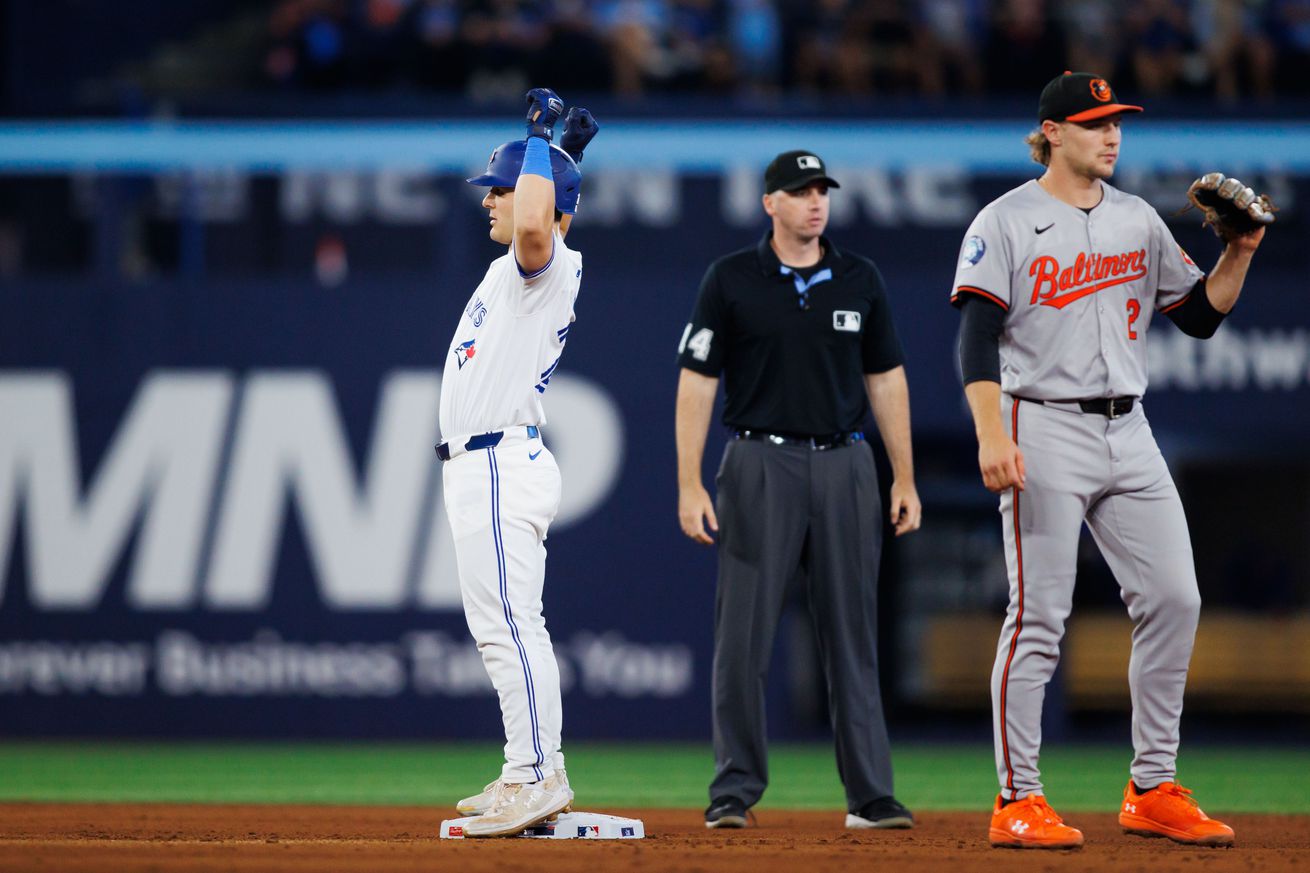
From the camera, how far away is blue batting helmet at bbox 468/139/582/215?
17.6ft

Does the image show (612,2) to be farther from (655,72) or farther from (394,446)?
(394,446)

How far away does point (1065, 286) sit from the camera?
5.16 m

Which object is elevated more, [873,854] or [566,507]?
[566,507]

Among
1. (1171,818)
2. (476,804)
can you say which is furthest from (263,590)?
(1171,818)

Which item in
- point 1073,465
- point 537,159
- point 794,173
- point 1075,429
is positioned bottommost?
point 1073,465

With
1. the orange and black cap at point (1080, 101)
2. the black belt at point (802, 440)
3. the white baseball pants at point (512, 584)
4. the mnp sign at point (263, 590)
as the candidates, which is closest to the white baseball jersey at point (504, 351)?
the white baseball pants at point (512, 584)

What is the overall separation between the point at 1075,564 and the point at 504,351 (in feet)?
6.11

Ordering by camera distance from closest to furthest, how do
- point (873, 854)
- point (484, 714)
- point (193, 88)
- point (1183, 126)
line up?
point (873, 854) → point (484, 714) → point (1183, 126) → point (193, 88)

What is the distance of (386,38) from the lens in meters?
12.0

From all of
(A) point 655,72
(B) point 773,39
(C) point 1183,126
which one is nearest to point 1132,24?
(C) point 1183,126

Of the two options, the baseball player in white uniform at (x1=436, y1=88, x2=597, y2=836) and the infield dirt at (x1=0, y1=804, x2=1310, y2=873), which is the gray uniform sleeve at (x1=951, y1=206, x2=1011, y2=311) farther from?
the infield dirt at (x1=0, y1=804, x2=1310, y2=873)

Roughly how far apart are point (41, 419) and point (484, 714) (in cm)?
325

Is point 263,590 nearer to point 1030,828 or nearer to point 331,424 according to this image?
point 331,424

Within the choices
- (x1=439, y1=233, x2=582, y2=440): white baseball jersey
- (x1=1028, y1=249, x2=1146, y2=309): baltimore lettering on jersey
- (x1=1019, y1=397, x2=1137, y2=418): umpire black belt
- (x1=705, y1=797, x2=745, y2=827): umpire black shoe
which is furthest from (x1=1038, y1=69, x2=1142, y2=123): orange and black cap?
→ (x1=705, y1=797, x2=745, y2=827): umpire black shoe
